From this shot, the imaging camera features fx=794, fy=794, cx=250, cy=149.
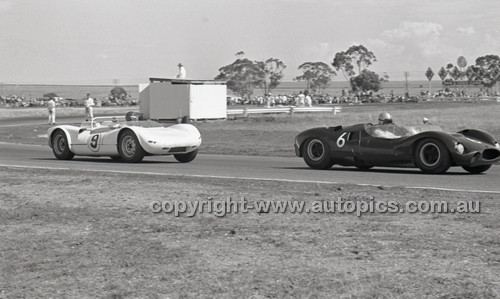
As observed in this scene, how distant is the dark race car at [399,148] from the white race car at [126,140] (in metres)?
2.64

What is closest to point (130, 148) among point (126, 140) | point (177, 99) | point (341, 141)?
point (126, 140)

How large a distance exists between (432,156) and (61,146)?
27.6 feet

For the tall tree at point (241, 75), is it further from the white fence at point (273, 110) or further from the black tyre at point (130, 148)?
the black tyre at point (130, 148)

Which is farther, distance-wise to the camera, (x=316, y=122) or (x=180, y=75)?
(x=316, y=122)

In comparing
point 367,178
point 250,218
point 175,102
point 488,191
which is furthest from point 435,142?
point 175,102

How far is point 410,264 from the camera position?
593cm

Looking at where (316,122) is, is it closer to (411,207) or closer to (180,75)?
(180,75)

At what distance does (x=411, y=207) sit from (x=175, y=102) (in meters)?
30.2

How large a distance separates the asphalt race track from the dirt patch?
1.90 m

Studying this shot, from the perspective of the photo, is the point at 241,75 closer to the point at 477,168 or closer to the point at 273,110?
the point at 273,110

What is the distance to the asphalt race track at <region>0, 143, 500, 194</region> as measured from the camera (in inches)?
464

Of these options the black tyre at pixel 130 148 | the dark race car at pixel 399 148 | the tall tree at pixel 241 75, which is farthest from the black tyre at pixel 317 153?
the tall tree at pixel 241 75

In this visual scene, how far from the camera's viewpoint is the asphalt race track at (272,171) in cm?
1177

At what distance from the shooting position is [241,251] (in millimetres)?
6523
